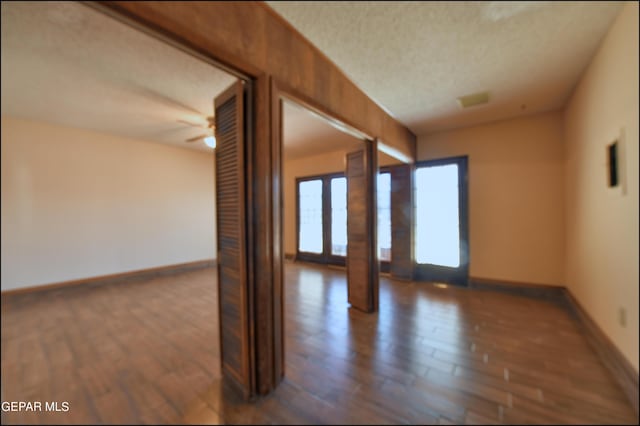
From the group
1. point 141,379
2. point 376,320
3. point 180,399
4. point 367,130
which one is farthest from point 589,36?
point 141,379

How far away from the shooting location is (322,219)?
6.04 meters

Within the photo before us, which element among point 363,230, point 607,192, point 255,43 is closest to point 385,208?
point 363,230

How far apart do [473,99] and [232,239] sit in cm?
338

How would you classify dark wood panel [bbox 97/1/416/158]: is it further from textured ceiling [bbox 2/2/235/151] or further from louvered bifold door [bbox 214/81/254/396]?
textured ceiling [bbox 2/2/235/151]

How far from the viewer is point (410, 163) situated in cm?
440

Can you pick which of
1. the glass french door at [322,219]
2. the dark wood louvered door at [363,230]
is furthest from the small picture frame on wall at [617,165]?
the glass french door at [322,219]

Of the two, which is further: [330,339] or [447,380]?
[330,339]

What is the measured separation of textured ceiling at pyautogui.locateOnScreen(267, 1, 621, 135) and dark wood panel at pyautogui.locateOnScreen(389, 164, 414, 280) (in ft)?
5.28

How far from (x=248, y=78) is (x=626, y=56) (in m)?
2.67

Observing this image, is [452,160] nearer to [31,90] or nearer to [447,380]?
[447,380]

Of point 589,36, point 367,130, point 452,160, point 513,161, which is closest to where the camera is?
point 589,36

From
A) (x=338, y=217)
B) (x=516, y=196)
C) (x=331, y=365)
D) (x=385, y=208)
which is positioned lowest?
(x=331, y=365)

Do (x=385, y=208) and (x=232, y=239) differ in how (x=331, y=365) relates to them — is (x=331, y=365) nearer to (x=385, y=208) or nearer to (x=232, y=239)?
(x=232, y=239)

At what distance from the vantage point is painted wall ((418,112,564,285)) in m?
3.52
